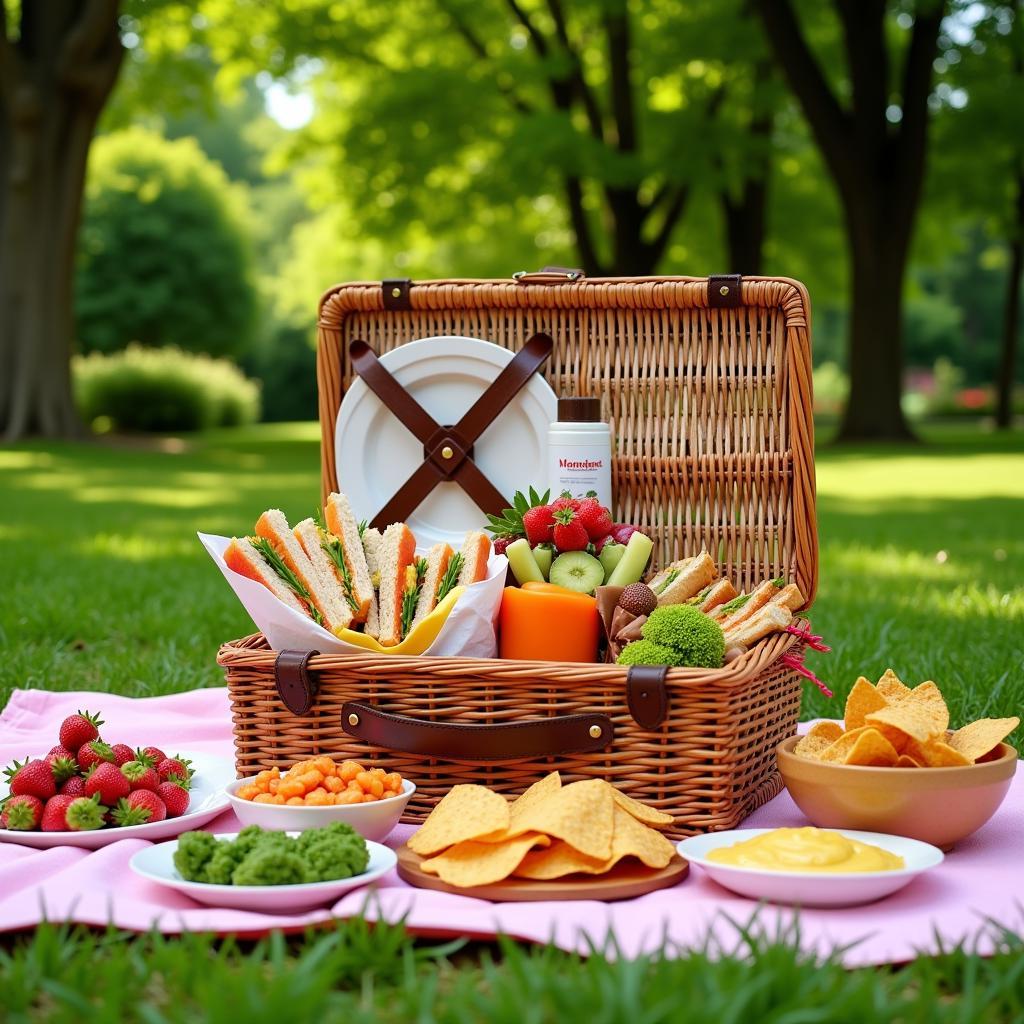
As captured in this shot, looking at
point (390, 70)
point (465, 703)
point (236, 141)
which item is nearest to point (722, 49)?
point (390, 70)

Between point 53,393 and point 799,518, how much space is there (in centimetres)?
1244

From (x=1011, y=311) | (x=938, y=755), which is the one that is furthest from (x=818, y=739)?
(x=1011, y=311)

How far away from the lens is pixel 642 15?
17.8 m

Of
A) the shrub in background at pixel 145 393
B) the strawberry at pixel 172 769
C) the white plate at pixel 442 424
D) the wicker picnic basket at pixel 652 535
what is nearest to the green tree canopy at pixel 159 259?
the shrub in background at pixel 145 393

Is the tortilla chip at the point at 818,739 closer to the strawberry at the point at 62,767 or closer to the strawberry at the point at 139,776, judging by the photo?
the strawberry at the point at 139,776

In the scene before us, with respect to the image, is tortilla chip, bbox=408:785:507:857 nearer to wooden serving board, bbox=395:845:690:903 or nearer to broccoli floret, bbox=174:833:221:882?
wooden serving board, bbox=395:845:690:903

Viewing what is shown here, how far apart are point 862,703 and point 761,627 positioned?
0.83 feet

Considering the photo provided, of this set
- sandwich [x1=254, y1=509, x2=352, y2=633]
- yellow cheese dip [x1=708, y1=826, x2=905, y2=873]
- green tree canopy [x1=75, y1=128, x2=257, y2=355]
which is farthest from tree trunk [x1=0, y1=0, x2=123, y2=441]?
green tree canopy [x1=75, y1=128, x2=257, y2=355]

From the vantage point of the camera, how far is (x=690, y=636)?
2275 mm

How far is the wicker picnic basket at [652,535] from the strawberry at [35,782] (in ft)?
1.22

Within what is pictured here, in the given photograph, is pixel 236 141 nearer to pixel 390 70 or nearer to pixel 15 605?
pixel 390 70

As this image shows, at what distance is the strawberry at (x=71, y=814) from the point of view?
2125mm

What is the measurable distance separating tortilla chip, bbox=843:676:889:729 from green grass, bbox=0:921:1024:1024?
2.02ft

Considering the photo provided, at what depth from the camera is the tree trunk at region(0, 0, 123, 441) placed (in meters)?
12.8
